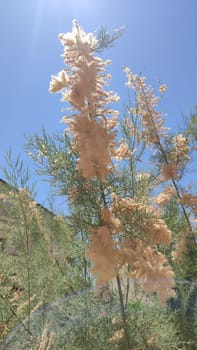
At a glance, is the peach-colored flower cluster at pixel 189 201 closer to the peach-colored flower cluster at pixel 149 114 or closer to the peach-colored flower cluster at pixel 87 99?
the peach-colored flower cluster at pixel 149 114

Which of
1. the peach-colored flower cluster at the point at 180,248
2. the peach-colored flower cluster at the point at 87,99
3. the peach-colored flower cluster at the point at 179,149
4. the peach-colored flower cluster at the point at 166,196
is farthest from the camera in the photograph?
the peach-colored flower cluster at the point at 179,149

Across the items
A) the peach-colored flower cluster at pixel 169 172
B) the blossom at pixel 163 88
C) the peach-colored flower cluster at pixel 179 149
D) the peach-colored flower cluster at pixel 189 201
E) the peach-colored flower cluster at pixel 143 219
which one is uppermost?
the blossom at pixel 163 88

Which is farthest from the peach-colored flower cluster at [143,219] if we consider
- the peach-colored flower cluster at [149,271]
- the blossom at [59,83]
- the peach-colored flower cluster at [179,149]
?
the peach-colored flower cluster at [179,149]

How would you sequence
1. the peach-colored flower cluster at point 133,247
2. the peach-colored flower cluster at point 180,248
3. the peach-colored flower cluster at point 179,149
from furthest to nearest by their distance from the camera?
the peach-colored flower cluster at point 179,149 < the peach-colored flower cluster at point 180,248 < the peach-colored flower cluster at point 133,247

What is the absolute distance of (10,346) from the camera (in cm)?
205

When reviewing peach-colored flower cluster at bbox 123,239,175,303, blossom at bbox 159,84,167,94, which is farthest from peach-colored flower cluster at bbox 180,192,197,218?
peach-colored flower cluster at bbox 123,239,175,303

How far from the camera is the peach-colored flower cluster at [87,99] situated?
4.72ft

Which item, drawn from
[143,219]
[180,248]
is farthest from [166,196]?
[143,219]

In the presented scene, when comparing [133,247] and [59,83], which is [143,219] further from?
[59,83]

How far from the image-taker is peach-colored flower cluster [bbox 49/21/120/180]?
1.44 meters

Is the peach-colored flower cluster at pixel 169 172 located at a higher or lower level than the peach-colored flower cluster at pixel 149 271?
higher

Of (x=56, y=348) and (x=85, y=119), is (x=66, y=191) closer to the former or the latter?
(x=85, y=119)

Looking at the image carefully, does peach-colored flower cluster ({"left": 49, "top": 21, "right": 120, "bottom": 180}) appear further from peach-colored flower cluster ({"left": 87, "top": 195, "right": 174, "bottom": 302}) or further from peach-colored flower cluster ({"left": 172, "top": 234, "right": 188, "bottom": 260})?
peach-colored flower cluster ({"left": 172, "top": 234, "right": 188, "bottom": 260})

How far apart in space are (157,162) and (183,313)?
1368 millimetres
